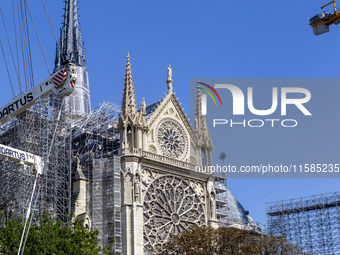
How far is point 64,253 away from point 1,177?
18671mm

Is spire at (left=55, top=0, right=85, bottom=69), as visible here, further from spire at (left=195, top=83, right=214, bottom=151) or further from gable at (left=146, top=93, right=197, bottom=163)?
gable at (left=146, top=93, right=197, bottom=163)

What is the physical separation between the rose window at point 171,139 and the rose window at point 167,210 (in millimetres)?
2534

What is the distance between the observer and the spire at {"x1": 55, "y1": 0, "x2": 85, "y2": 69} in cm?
9638

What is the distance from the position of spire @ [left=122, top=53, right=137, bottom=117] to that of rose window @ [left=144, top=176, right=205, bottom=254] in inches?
254

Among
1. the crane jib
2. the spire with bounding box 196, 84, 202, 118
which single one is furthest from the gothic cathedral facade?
the crane jib

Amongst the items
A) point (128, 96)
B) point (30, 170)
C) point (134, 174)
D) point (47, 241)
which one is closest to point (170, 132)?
point (128, 96)

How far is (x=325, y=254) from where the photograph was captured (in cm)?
8075

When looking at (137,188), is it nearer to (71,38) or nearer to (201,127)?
(201,127)

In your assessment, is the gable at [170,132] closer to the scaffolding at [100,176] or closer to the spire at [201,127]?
the spire at [201,127]

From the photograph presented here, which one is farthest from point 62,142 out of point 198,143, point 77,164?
point 198,143

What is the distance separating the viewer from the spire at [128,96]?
6325cm

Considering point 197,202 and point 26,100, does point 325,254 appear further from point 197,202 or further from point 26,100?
point 26,100

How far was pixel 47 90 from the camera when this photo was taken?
3978 cm

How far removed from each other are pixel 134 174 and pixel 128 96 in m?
7.60
